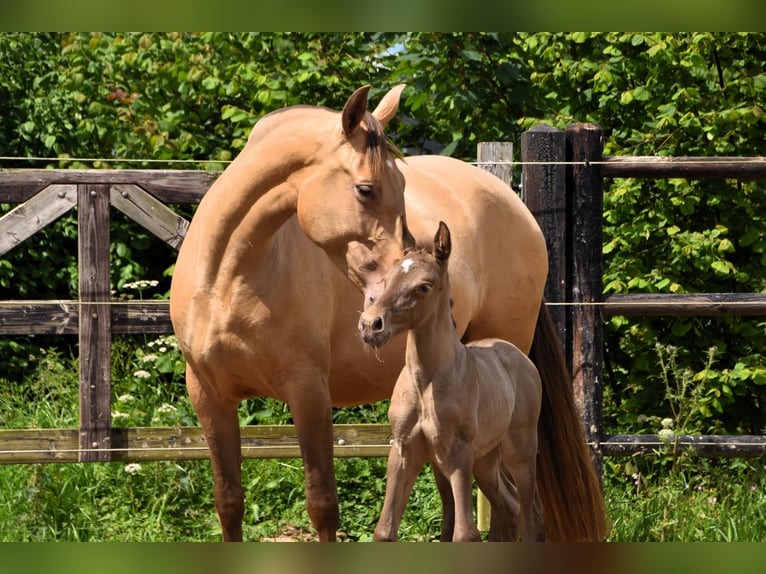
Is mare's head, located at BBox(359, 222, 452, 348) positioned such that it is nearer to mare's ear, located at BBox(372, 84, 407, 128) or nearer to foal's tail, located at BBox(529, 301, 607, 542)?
mare's ear, located at BBox(372, 84, 407, 128)

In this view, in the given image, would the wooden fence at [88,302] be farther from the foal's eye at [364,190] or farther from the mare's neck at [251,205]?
the foal's eye at [364,190]

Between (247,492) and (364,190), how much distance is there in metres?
3.10

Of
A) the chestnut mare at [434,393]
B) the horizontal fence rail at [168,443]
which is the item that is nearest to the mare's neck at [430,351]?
the chestnut mare at [434,393]

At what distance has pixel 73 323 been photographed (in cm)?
462

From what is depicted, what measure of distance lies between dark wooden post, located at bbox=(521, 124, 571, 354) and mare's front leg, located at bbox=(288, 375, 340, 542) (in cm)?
186

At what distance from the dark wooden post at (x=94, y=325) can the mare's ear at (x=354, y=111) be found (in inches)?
91.0

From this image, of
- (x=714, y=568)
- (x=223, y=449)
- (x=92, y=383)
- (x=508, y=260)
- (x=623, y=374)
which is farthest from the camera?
(x=623, y=374)

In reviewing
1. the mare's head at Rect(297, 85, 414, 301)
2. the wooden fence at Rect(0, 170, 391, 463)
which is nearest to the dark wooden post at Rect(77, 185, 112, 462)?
the wooden fence at Rect(0, 170, 391, 463)

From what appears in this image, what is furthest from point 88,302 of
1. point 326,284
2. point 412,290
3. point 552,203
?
point 412,290

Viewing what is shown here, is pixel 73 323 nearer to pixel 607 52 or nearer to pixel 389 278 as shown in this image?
pixel 389 278

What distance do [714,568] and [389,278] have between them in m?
1.98

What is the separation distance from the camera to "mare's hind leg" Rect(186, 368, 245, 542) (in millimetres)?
3271
